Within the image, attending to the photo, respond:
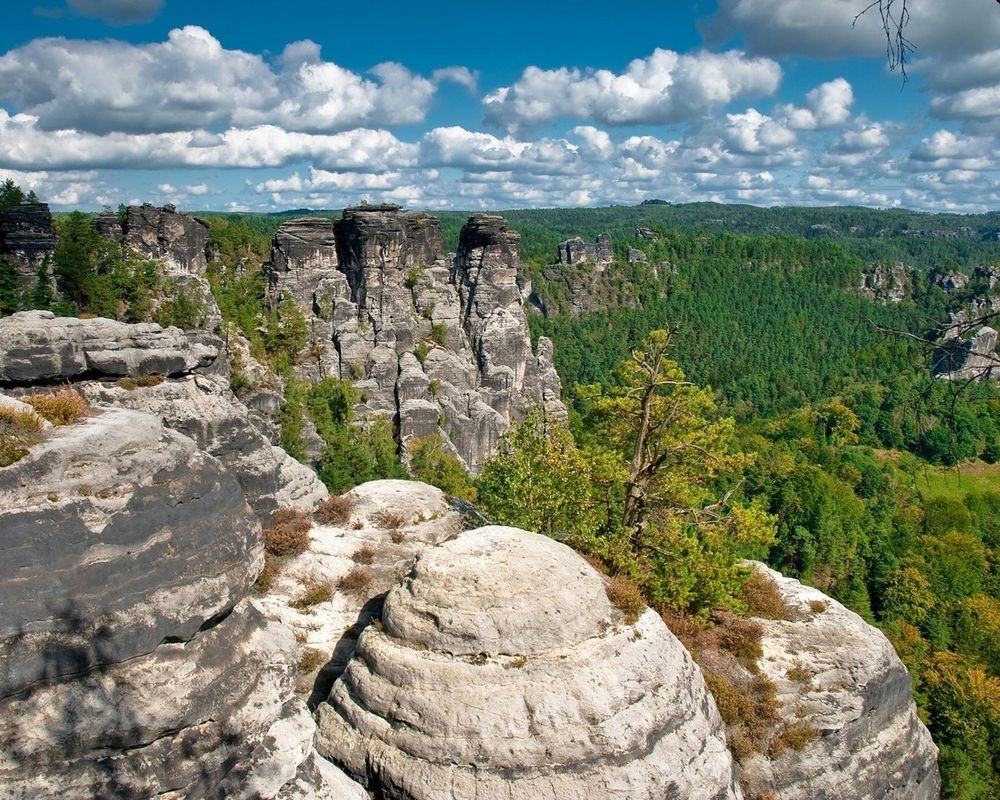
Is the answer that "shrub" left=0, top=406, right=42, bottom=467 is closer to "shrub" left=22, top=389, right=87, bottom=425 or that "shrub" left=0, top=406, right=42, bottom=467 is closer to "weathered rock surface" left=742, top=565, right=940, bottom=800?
"shrub" left=22, top=389, right=87, bottom=425

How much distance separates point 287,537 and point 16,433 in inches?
381

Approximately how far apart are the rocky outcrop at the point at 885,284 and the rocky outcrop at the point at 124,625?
19384 centimetres

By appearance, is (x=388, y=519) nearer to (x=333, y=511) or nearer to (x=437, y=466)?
(x=333, y=511)

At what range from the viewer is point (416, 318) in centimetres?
5781

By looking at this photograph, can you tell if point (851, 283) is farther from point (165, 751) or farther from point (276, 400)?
point (165, 751)

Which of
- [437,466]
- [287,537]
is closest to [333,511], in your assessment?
[287,537]

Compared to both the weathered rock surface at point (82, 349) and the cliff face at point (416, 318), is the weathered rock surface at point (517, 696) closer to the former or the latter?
the weathered rock surface at point (82, 349)

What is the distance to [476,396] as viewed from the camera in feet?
182

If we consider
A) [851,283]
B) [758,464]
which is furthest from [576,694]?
[851,283]

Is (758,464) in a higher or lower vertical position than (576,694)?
lower

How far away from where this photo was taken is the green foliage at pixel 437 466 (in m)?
44.2

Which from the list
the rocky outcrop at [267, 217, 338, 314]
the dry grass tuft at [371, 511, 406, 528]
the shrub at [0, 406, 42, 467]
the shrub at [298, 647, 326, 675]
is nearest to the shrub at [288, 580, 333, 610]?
the shrub at [298, 647, 326, 675]

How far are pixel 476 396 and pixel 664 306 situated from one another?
108 m

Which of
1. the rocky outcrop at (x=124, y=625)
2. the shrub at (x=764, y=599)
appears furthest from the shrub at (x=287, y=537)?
the shrub at (x=764, y=599)
